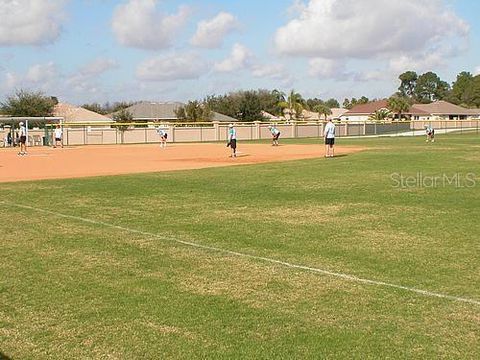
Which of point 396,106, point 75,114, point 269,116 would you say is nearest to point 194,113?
point 75,114

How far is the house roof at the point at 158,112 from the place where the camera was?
3553 inches

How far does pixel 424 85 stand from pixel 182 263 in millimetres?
190464

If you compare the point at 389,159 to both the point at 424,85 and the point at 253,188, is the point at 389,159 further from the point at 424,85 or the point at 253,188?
the point at 424,85

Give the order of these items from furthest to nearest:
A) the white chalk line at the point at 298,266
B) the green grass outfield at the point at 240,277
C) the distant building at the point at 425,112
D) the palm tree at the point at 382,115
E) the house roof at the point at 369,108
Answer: the house roof at the point at 369,108 → the distant building at the point at 425,112 → the palm tree at the point at 382,115 → the white chalk line at the point at 298,266 → the green grass outfield at the point at 240,277

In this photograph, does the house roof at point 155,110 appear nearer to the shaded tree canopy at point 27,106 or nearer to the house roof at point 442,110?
the shaded tree canopy at point 27,106

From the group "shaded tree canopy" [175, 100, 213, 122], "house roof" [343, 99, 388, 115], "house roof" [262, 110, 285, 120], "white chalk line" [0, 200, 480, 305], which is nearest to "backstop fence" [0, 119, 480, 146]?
"shaded tree canopy" [175, 100, 213, 122]

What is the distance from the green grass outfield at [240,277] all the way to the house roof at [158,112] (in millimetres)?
74919

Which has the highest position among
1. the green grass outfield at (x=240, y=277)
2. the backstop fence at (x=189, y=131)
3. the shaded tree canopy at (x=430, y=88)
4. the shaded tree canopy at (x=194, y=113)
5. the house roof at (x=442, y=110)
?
the shaded tree canopy at (x=430, y=88)

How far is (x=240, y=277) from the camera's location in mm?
7422

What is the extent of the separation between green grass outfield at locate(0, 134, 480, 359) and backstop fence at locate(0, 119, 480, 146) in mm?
42748

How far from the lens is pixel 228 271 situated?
7707 mm

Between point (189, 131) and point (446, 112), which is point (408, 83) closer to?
point (446, 112)

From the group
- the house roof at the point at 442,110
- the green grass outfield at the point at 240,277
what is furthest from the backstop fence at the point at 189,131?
the house roof at the point at 442,110

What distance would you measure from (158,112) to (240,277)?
88.5m
